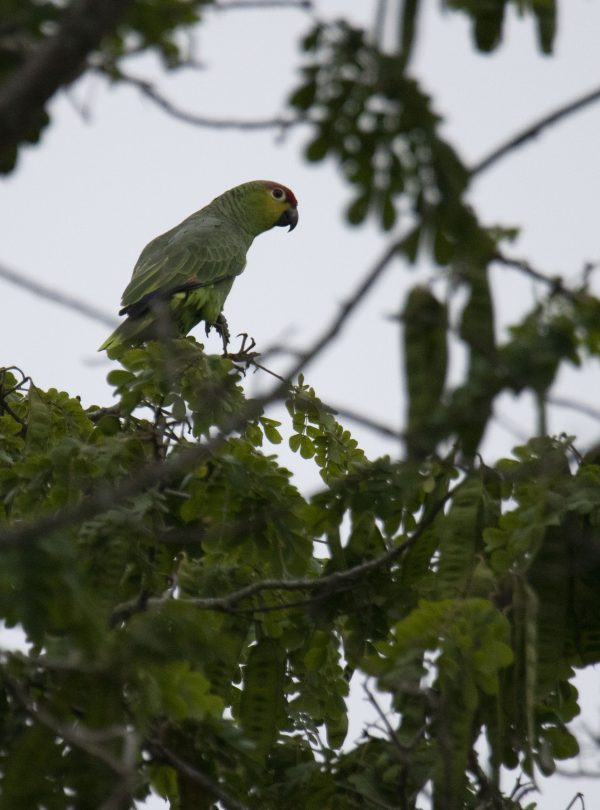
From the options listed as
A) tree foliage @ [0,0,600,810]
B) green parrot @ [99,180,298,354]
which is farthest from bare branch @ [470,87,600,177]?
green parrot @ [99,180,298,354]

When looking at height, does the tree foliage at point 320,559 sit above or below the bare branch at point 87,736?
above

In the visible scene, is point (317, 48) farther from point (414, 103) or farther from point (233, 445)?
point (233, 445)

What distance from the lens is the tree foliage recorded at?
189 centimetres

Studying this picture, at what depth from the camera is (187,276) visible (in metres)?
7.29

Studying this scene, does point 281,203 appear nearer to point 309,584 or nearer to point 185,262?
point 185,262

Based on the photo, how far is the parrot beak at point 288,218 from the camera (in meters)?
9.31

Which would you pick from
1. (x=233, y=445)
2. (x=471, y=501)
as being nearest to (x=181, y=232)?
(x=233, y=445)

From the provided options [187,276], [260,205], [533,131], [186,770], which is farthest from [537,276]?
[260,205]

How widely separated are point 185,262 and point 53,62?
19.5 feet

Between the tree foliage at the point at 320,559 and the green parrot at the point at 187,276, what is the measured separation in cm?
252

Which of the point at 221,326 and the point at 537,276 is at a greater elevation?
the point at 221,326

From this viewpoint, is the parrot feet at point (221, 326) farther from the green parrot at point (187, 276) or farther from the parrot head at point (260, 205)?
the parrot head at point (260, 205)

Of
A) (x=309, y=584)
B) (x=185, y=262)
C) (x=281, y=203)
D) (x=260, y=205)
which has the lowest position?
Result: (x=309, y=584)

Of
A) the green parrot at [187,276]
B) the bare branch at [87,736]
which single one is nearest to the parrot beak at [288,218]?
the green parrot at [187,276]
